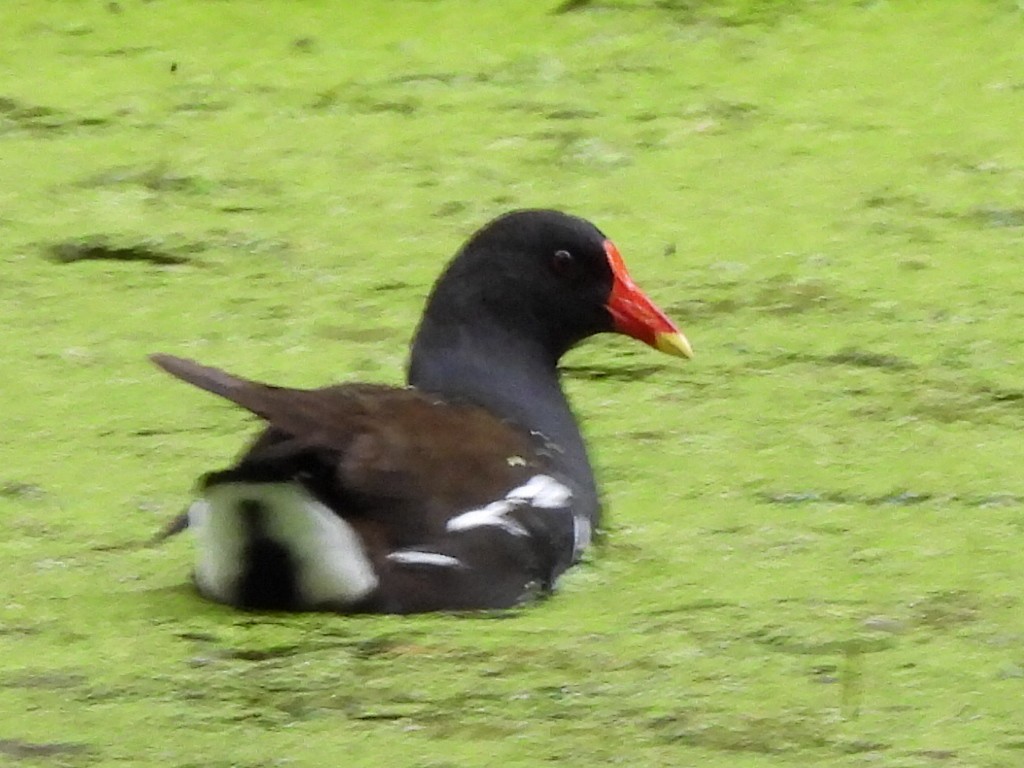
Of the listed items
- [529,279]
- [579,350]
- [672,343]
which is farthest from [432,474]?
[579,350]

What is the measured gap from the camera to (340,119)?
5418 millimetres

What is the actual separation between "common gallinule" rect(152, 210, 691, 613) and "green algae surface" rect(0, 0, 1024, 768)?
5 cm

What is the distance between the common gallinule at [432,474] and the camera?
261cm

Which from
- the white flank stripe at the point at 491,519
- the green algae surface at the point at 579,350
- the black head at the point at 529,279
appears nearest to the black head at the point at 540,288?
the black head at the point at 529,279

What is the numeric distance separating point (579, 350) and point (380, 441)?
4.35 ft

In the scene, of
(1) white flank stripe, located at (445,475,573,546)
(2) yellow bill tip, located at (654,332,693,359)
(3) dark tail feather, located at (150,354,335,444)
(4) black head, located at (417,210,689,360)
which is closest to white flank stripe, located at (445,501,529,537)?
(1) white flank stripe, located at (445,475,573,546)

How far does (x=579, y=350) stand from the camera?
3.97 meters

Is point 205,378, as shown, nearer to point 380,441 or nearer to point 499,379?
point 380,441

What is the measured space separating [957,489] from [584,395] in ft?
2.11

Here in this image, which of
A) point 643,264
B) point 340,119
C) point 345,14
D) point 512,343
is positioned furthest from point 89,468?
point 345,14

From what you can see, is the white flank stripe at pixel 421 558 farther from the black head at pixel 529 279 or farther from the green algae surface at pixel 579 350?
the black head at pixel 529 279

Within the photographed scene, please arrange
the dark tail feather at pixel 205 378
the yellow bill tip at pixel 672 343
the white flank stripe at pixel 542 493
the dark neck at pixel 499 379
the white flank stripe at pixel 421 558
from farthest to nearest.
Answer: the yellow bill tip at pixel 672 343, the dark neck at pixel 499 379, the white flank stripe at pixel 542 493, the white flank stripe at pixel 421 558, the dark tail feather at pixel 205 378

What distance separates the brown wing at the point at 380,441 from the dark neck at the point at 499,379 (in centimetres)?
13

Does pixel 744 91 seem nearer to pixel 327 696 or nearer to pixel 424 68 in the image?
pixel 424 68
